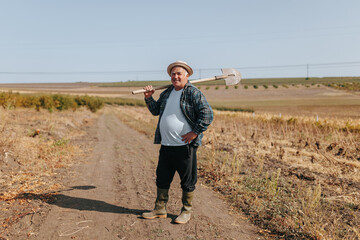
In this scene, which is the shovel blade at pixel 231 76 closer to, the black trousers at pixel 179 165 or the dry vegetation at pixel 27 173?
the black trousers at pixel 179 165

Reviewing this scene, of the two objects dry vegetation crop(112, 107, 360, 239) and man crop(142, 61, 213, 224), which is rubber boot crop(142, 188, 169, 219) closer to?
man crop(142, 61, 213, 224)

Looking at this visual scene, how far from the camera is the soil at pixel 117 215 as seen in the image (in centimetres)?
317

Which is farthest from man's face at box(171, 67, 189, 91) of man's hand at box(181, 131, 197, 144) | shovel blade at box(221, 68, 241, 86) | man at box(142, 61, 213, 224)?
shovel blade at box(221, 68, 241, 86)

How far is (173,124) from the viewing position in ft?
11.5

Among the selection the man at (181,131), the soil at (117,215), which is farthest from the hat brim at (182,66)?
the soil at (117,215)

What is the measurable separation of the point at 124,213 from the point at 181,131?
4.82 ft

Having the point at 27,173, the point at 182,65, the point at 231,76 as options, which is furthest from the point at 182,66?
the point at 27,173

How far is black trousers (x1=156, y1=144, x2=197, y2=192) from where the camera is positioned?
3533mm

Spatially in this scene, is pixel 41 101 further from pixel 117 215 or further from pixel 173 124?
pixel 173 124

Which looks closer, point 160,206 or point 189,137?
point 189,137

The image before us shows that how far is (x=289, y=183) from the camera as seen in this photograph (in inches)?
214

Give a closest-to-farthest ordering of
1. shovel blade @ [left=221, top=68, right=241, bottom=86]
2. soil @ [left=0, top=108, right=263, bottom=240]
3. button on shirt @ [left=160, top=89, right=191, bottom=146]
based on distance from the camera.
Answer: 1. soil @ [left=0, top=108, right=263, bottom=240]
2. button on shirt @ [left=160, top=89, right=191, bottom=146]
3. shovel blade @ [left=221, top=68, right=241, bottom=86]

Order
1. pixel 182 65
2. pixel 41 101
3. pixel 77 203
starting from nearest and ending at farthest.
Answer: pixel 182 65 < pixel 77 203 < pixel 41 101

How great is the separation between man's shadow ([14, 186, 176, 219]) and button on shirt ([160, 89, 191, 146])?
114cm
